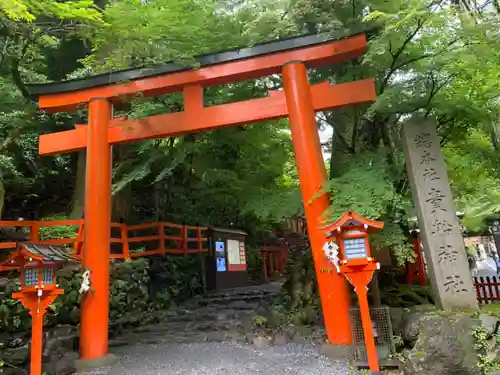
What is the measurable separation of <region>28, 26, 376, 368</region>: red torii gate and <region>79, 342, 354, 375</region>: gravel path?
0.54m

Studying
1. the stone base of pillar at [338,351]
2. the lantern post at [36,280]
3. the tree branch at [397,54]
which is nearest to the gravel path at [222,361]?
the stone base of pillar at [338,351]

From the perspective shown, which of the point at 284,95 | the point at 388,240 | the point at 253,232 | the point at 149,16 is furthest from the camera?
the point at 253,232

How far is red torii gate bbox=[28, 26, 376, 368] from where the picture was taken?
6742mm

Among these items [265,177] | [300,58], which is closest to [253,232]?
[265,177]

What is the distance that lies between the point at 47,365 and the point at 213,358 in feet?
9.31

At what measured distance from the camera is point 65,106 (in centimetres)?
822

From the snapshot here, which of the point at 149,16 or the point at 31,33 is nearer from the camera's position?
the point at 31,33

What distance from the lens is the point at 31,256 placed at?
5.54 m

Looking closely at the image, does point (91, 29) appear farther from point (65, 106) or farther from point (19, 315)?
point (19, 315)

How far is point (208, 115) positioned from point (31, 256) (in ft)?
12.7

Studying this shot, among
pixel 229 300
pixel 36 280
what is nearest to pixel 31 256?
pixel 36 280

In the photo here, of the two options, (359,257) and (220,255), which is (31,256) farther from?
(220,255)

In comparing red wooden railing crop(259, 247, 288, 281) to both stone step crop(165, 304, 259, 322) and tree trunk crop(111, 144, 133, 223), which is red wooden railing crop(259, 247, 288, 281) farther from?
tree trunk crop(111, 144, 133, 223)

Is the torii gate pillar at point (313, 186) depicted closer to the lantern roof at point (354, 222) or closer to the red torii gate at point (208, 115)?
the red torii gate at point (208, 115)
